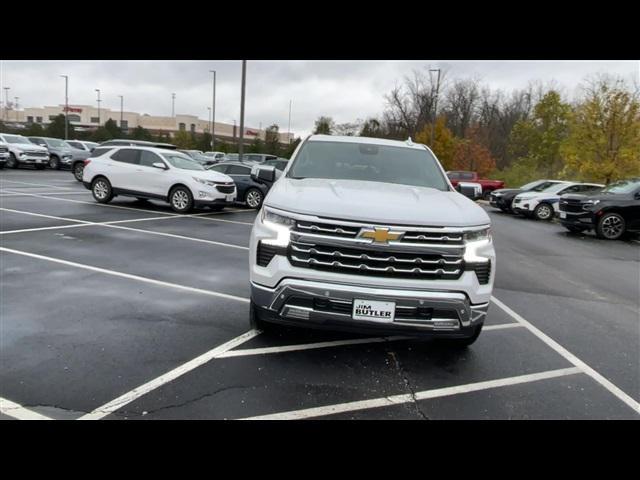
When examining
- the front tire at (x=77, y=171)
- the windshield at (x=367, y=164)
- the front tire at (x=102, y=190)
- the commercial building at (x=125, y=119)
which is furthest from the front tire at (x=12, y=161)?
the commercial building at (x=125, y=119)

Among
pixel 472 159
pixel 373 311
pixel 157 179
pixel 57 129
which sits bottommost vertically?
pixel 373 311

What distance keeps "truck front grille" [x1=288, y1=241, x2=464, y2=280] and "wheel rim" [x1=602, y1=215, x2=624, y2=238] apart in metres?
12.2

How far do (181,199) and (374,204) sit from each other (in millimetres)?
10307

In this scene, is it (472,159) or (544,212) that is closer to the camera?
(544,212)

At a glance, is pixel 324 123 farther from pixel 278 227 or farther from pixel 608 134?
pixel 278 227

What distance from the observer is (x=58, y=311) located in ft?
15.6

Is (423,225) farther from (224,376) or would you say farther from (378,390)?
(224,376)

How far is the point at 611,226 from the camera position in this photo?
13.3 m

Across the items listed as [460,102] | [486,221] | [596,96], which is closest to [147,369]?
[486,221]

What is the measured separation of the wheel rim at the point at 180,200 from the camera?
12875 millimetres

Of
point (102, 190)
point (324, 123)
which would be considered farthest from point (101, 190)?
point (324, 123)

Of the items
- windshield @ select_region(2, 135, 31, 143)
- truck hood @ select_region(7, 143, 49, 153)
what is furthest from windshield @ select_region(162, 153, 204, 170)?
windshield @ select_region(2, 135, 31, 143)

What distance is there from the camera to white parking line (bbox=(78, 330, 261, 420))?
9.96ft

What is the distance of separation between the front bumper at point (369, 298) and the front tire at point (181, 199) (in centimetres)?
1003
